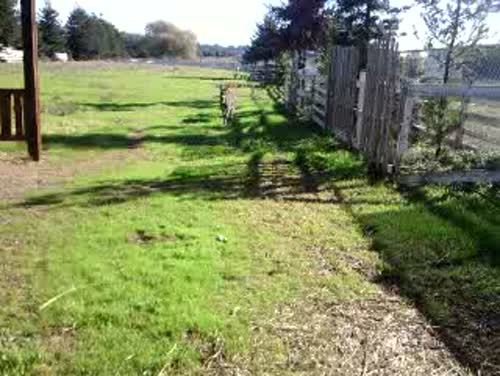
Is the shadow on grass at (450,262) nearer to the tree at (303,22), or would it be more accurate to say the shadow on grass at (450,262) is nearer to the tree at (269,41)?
the tree at (303,22)

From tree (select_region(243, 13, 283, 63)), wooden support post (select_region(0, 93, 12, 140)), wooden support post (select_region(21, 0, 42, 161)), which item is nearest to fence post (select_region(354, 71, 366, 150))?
wooden support post (select_region(21, 0, 42, 161))

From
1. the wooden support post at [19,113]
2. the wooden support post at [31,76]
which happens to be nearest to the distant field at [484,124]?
the wooden support post at [31,76]

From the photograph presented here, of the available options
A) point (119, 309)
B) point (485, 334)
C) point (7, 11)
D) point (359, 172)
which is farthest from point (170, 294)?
point (7, 11)

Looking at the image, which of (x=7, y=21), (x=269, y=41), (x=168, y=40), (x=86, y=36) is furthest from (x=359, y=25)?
(x=168, y=40)

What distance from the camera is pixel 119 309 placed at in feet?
16.4

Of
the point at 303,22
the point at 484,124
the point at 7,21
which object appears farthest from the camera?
the point at 7,21

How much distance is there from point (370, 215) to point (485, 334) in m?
3.36

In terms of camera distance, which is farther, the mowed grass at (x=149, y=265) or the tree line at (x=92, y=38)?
the tree line at (x=92, y=38)

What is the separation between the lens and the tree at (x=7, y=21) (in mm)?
72250

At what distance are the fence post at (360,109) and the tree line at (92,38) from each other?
216ft

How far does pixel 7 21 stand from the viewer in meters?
75.1

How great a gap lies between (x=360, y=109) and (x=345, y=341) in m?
8.47

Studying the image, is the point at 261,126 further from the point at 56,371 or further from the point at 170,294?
the point at 56,371

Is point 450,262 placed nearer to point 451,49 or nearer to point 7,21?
point 451,49
